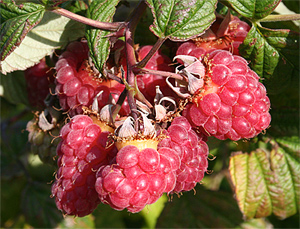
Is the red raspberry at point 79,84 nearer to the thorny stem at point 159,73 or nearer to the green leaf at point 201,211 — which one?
the thorny stem at point 159,73

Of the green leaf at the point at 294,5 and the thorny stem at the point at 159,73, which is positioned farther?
the green leaf at the point at 294,5

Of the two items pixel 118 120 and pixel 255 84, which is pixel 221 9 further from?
pixel 118 120

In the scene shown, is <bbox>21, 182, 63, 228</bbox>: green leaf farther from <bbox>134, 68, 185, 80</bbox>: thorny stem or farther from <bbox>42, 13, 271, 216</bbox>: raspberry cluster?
<bbox>134, 68, 185, 80</bbox>: thorny stem

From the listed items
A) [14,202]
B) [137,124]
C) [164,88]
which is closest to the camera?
[137,124]

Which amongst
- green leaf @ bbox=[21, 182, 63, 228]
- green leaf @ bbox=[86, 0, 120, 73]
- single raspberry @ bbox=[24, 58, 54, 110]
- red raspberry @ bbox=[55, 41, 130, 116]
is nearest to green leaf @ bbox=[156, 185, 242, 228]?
Result: green leaf @ bbox=[21, 182, 63, 228]

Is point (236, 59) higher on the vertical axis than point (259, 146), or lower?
higher

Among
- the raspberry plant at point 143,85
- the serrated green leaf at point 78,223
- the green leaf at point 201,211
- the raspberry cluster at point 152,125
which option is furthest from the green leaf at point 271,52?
the serrated green leaf at point 78,223

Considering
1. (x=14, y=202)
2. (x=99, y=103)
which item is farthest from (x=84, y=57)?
(x=14, y=202)
